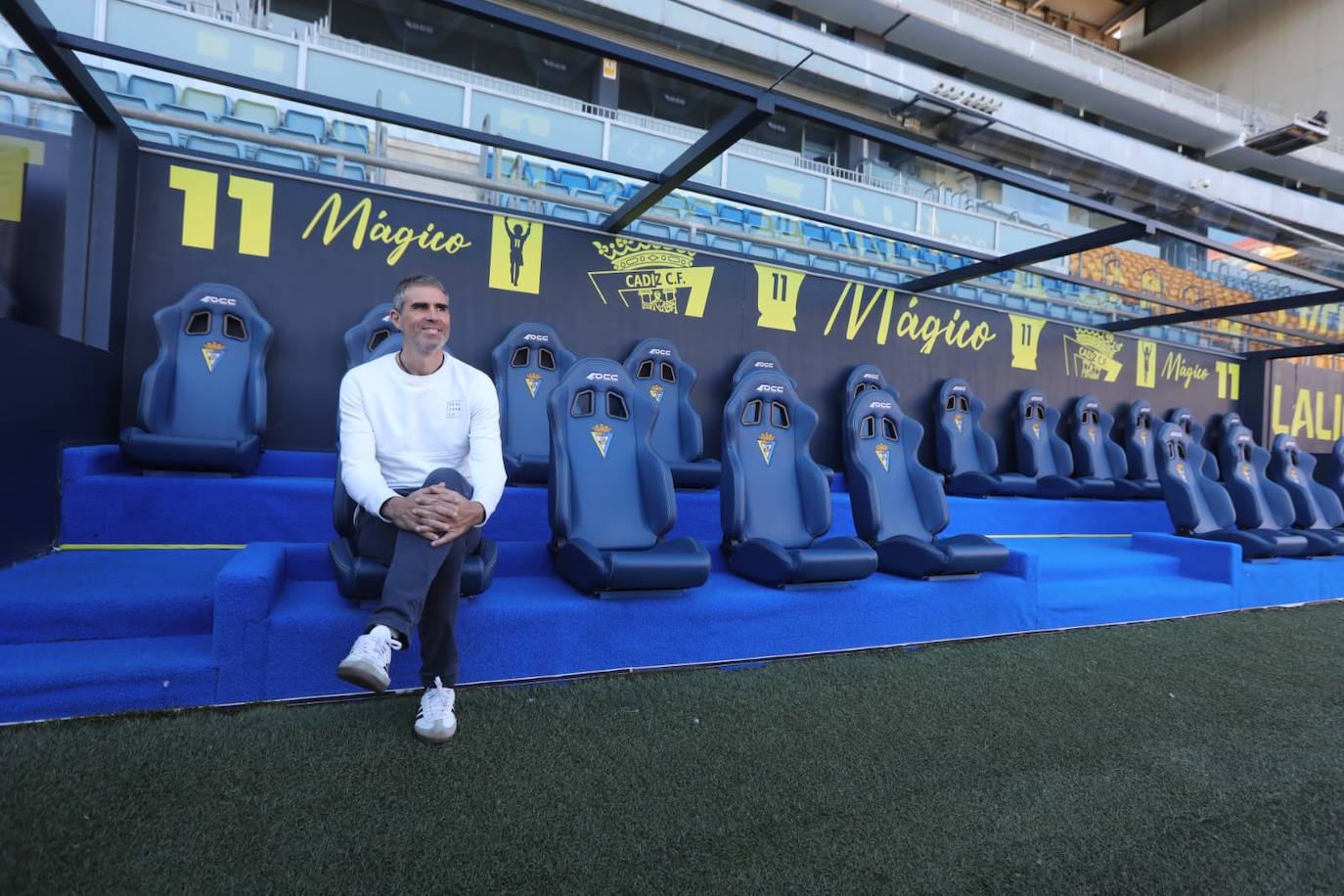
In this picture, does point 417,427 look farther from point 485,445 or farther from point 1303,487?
point 1303,487

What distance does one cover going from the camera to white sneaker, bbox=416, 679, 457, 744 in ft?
5.53

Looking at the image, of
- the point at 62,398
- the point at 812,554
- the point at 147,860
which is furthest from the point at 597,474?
the point at 62,398

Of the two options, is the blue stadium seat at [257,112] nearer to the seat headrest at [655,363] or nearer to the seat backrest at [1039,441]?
the seat headrest at [655,363]

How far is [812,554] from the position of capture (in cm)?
255

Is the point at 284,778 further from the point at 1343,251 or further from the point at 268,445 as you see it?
the point at 1343,251

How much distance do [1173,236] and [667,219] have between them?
2852 mm

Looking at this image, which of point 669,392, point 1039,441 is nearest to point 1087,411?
point 1039,441

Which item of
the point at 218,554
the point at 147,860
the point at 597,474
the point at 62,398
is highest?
the point at 62,398

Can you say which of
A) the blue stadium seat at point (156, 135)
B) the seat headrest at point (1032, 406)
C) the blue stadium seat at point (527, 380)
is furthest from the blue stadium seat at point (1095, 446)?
the blue stadium seat at point (156, 135)

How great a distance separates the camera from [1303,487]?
16.8ft

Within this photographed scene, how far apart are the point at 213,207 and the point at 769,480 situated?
10.0 feet

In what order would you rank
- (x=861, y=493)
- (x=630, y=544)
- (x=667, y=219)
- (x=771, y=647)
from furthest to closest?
(x=667, y=219) → (x=861, y=493) → (x=630, y=544) → (x=771, y=647)

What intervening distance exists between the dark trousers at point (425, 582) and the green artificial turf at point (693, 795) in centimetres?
20

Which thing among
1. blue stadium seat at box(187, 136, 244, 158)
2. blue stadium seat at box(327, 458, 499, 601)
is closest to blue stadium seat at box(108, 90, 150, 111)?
blue stadium seat at box(187, 136, 244, 158)
